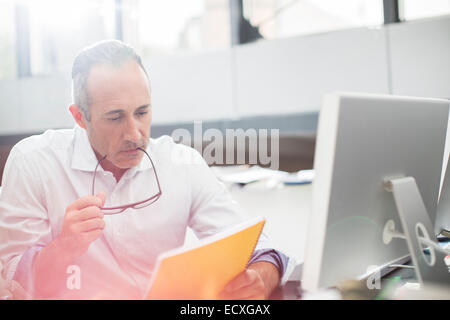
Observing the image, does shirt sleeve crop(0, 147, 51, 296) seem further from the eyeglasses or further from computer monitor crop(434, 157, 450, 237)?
computer monitor crop(434, 157, 450, 237)

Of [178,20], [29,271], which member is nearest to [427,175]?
[29,271]

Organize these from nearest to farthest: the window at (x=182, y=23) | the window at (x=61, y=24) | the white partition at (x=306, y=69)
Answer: the window at (x=61, y=24)
the window at (x=182, y=23)
the white partition at (x=306, y=69)

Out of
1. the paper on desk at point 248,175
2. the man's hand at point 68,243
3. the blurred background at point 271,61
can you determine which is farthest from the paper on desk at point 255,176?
the man's hand at point 68,243

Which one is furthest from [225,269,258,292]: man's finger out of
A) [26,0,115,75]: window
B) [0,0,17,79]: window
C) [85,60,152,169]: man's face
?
[0,0,17,79]: window

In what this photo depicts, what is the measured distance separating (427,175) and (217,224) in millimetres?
559

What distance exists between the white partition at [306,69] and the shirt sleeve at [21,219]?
1896 millimetres

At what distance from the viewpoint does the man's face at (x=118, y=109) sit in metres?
0.92

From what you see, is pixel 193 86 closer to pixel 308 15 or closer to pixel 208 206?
pixel 308 15

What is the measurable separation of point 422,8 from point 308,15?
69 cm

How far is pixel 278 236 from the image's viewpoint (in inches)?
52.9

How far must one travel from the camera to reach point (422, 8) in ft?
7.53

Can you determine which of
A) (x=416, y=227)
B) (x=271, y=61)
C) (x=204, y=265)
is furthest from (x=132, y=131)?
(x=271, y=61)

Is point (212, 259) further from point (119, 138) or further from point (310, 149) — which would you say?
point (310, 149)

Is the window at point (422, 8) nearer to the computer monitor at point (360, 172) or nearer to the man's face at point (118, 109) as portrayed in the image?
the computer monitor at point (360, 172)
